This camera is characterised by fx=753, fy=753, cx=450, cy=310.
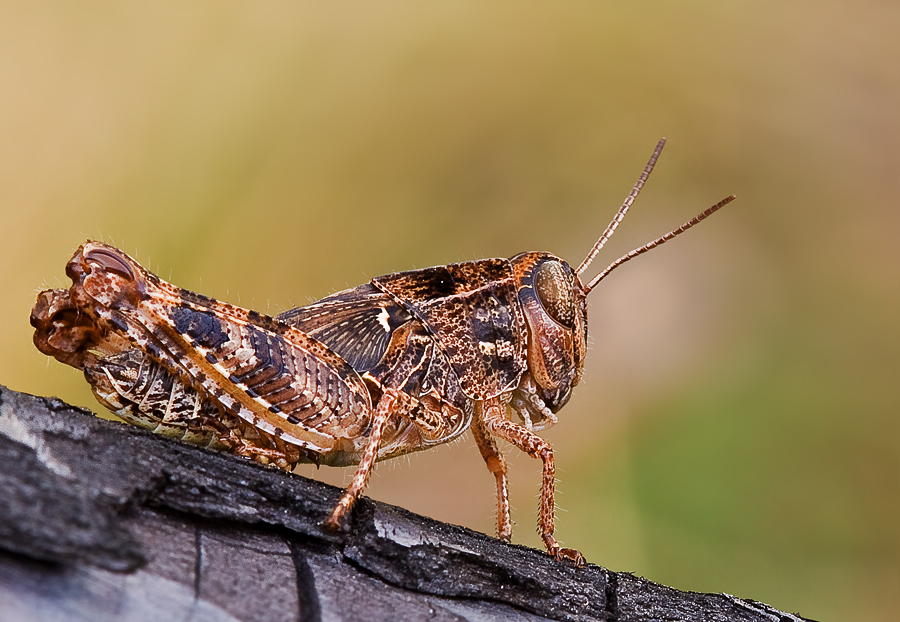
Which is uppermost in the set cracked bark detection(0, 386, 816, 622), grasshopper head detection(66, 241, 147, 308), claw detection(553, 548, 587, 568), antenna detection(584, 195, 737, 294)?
antenna detection(584, 195, 737, 294)

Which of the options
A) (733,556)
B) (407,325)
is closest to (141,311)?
(407,325)

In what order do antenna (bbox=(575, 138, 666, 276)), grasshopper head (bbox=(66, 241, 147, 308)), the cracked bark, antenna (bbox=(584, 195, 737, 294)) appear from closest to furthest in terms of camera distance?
the cracked bark
grasshopper head (bbox=(66, 241, 147, 308))
antenna (bbox=(584, 195, 737, 294))
antenna (bbox=(575, 138, 666, 276))

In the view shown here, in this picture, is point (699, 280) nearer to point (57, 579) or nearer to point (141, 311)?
point (141, 311)

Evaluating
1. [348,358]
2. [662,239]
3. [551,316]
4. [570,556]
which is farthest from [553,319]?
[570,556]

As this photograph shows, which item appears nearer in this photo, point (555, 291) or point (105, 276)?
point (105, 276)

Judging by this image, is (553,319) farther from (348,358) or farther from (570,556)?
(570,556)

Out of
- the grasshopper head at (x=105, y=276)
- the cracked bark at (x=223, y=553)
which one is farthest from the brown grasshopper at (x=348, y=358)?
the cracked bark at (x=223, y=553)

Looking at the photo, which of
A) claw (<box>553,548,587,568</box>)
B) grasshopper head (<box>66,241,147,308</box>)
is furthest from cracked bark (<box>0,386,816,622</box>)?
grasshopper head (<box>66,241,147,308</box>)

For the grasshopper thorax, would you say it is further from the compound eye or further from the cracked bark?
the cracked bark
